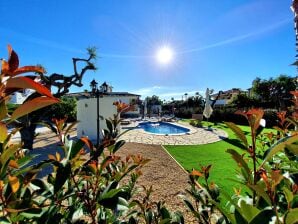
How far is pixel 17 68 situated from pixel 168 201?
5.88 m

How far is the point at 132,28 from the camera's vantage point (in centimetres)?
1972

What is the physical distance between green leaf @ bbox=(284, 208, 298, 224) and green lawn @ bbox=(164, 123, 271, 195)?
6.49 metres

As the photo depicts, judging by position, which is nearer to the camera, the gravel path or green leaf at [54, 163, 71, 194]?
green leaf at [54, 163, 71, 194]

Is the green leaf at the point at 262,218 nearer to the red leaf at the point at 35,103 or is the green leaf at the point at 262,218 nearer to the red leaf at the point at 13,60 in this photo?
the red leaf at the point at 35,103

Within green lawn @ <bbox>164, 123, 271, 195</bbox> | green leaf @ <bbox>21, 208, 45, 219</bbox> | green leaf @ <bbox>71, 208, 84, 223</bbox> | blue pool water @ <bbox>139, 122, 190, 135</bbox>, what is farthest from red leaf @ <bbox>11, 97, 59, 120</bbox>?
blue pool water @ <bbox>139, 122, 190, 135</bbox>

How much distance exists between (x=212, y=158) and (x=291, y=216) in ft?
33.6

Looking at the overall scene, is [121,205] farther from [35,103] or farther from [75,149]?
[35,103]

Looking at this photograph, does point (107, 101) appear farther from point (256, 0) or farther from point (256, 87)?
point (256, 87)

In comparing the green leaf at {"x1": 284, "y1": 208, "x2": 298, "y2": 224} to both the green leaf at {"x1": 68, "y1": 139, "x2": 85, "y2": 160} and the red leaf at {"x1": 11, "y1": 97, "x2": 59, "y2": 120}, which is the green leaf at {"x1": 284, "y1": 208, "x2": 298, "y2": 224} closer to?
the red leaf at {"x1": 11, "y1": 97, "x2": 59, "y2": 120}

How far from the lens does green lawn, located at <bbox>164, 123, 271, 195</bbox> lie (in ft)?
25.5

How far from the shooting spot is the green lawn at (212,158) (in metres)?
7.76

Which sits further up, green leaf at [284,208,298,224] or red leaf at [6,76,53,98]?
red leaf at [6,76,53,98]

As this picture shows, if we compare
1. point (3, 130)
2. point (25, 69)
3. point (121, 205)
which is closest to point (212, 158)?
point (121, 205)

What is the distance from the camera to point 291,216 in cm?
70
